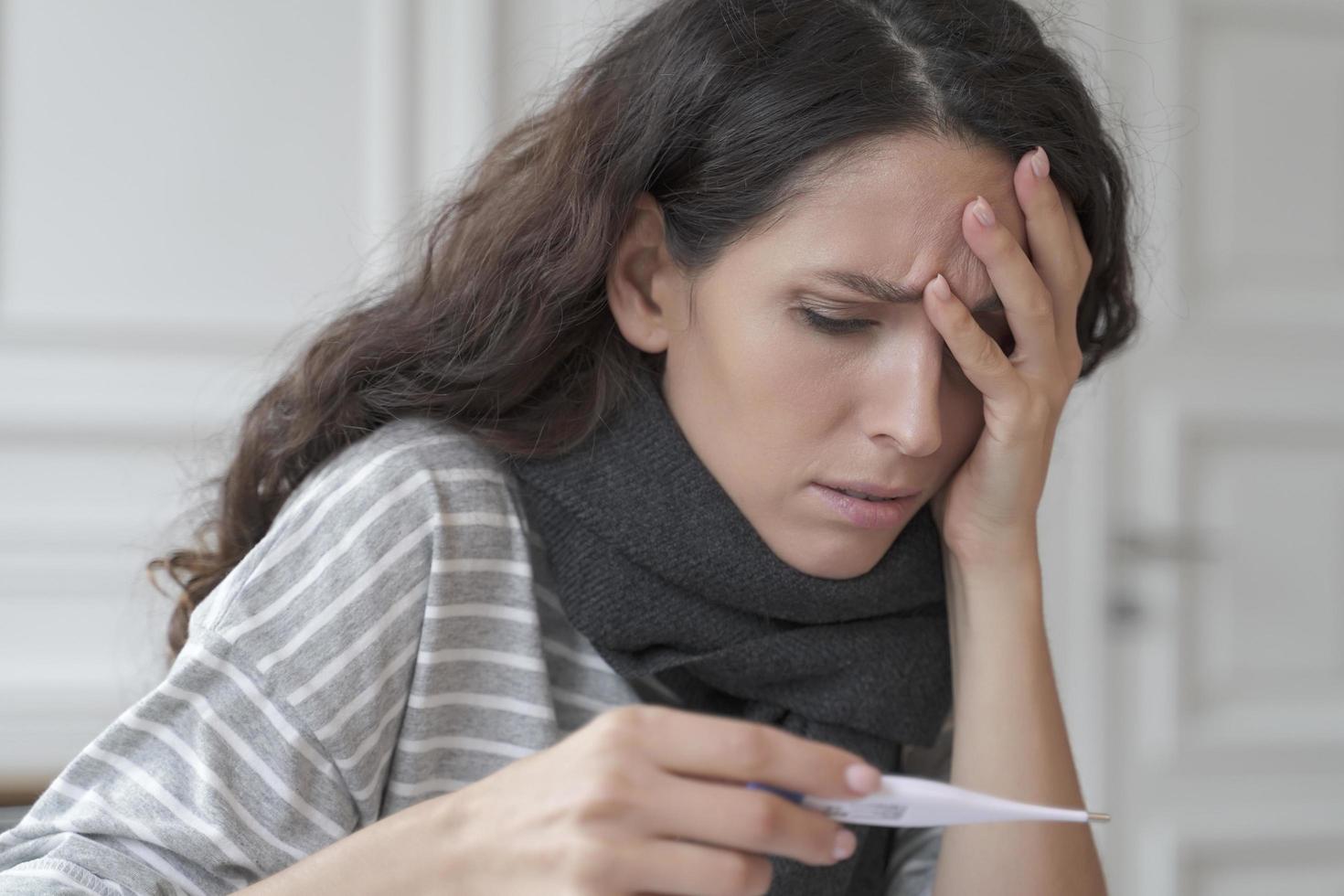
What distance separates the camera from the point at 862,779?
584 millimetres

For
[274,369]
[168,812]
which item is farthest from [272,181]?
[168,812]

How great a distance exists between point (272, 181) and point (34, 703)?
77cm

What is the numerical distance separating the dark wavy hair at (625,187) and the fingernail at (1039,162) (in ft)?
0.06

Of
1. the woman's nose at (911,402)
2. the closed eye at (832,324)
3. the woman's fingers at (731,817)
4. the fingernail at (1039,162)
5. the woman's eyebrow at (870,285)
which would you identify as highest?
the fingernail at (1039,162)

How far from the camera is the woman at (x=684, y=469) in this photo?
873 millimetres

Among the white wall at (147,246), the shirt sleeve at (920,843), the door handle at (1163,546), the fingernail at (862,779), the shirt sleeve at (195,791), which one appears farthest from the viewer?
the door handle at (1163,546)

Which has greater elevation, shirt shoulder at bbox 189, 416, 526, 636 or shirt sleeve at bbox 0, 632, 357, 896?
shirt shoulder at bbox 189, 416, 526, 636

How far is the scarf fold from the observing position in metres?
0.99

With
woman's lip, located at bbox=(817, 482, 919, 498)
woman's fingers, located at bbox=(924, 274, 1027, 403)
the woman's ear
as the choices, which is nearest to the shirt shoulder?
the woman's ear

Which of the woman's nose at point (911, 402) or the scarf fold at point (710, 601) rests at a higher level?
the woman's nose at point (911, 402)

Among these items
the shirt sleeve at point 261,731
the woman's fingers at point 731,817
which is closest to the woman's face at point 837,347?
the shirt sleeve at point 261,731

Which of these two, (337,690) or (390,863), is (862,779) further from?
(337,690)

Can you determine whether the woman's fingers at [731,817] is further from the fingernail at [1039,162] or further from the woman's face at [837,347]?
the fingernail at [1039,162]

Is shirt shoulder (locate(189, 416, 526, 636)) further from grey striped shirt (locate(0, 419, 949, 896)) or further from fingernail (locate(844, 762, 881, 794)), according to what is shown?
fingernail (locate(844, 762, 881, 794))
